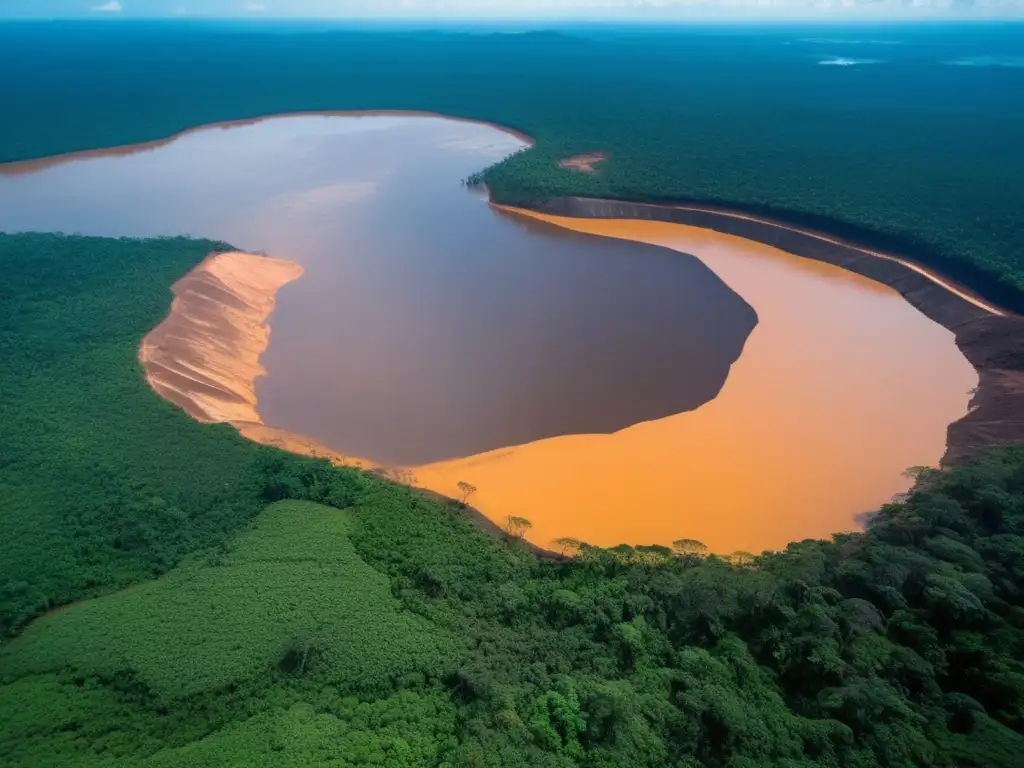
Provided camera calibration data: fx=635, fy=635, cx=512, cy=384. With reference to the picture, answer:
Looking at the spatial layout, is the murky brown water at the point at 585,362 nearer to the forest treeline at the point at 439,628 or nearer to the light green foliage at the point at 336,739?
the forest treeline at the point at 439,628

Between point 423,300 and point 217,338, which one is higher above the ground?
point 423,300

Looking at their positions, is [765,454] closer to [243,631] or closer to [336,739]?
[336,739]

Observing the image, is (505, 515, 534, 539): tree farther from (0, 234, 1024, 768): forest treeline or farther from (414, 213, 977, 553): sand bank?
(0, 234, 1024, 768): forest treeline

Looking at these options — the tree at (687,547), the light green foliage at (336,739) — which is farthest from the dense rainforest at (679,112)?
the light green foliage at (336,739)

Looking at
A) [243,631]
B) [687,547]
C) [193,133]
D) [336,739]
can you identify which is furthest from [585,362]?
[193,133]

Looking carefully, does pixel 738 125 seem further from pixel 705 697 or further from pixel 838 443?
pixel 705 697

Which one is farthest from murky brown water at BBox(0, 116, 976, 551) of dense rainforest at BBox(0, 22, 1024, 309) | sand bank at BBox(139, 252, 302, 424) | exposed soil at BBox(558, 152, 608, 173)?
exposed soil at BBox(558, 152, 608, 173)
